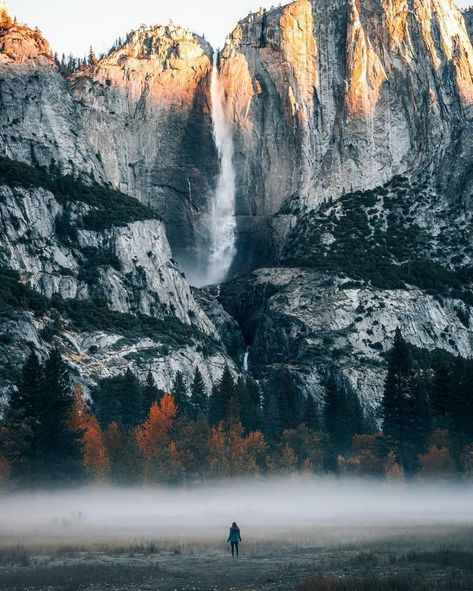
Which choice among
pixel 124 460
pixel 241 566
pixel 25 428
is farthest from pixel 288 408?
pixel 241 566

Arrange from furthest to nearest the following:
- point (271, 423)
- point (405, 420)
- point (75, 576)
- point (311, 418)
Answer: point (271, 423) → point (311, 418) → point (405, 420) → point (75, 576)

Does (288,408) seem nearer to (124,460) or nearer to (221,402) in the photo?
(221,402)

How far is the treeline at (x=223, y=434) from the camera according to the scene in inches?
3711

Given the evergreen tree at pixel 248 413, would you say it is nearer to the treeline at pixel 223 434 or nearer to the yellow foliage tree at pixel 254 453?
the treeline at pixel 223 434

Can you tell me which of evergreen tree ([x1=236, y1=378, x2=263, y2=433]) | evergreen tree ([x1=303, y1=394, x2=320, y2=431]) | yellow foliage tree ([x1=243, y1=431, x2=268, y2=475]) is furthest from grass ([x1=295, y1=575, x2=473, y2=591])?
evergreen tree ([x1=303, y1=394, x2=320, y2=431])

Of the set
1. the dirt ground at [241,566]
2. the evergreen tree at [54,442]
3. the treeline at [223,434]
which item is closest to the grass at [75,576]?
the dirt ground at [241,566]

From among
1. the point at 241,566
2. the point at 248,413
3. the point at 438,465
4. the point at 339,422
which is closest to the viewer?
the point at 241,566

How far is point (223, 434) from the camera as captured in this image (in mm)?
130250

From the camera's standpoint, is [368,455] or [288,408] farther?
[288,408]

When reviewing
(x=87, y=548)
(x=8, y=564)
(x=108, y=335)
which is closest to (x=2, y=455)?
(x=87, y=548)

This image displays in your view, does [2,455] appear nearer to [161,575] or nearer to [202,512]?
[202,512]

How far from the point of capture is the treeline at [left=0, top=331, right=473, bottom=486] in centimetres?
9425

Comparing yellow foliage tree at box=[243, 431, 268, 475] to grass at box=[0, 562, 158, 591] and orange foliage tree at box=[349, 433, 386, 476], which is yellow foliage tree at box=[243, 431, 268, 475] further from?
grass at box=[0, 562, 158, 591]

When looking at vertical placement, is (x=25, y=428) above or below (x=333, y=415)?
below
